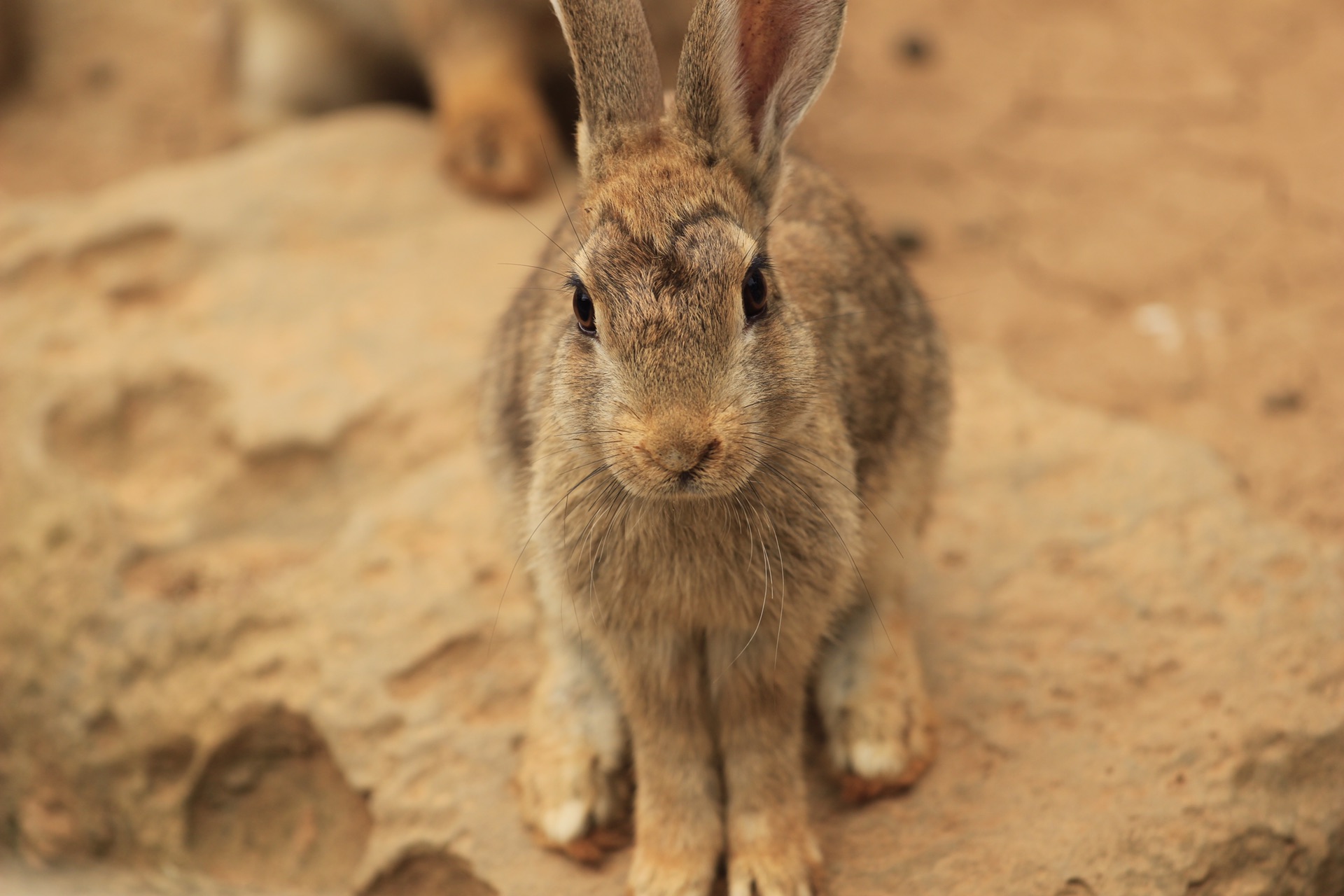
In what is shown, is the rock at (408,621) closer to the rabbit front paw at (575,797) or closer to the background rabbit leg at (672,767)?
the rabbit front paw at (575,797)

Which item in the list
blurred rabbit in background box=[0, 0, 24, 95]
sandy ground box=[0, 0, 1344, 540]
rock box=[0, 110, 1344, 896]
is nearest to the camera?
rock box=[0, 110, 1344, 896]

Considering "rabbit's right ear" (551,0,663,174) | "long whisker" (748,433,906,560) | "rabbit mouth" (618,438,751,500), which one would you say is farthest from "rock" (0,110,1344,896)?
"rabbit's right ear" (551,0,663,174)

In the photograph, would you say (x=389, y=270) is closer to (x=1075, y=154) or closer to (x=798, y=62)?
(x=798, y=62)

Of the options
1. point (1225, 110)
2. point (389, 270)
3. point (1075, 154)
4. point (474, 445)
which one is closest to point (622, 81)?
point (474, 445)

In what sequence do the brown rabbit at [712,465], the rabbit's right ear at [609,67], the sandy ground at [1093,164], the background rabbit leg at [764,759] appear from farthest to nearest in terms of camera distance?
the sandy ground at [1093,164], the background rabbit leg at [764,759], the rabbit's right ear at [609,67], the brown rabbit at [712,465]

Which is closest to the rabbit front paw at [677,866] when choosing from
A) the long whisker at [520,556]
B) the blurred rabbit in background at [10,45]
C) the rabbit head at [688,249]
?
the long whisker at [520,556]

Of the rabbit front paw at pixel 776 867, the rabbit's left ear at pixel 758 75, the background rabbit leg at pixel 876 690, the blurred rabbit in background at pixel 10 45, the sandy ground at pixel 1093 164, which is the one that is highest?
the blurred rabbit in background at pixel 10 45

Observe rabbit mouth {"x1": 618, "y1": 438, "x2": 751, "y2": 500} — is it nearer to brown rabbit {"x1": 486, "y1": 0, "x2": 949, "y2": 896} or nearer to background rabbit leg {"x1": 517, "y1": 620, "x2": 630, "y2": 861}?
brown rabbit {"x1": 486, "y1": 0, "x2": 949, "y2": 896}
